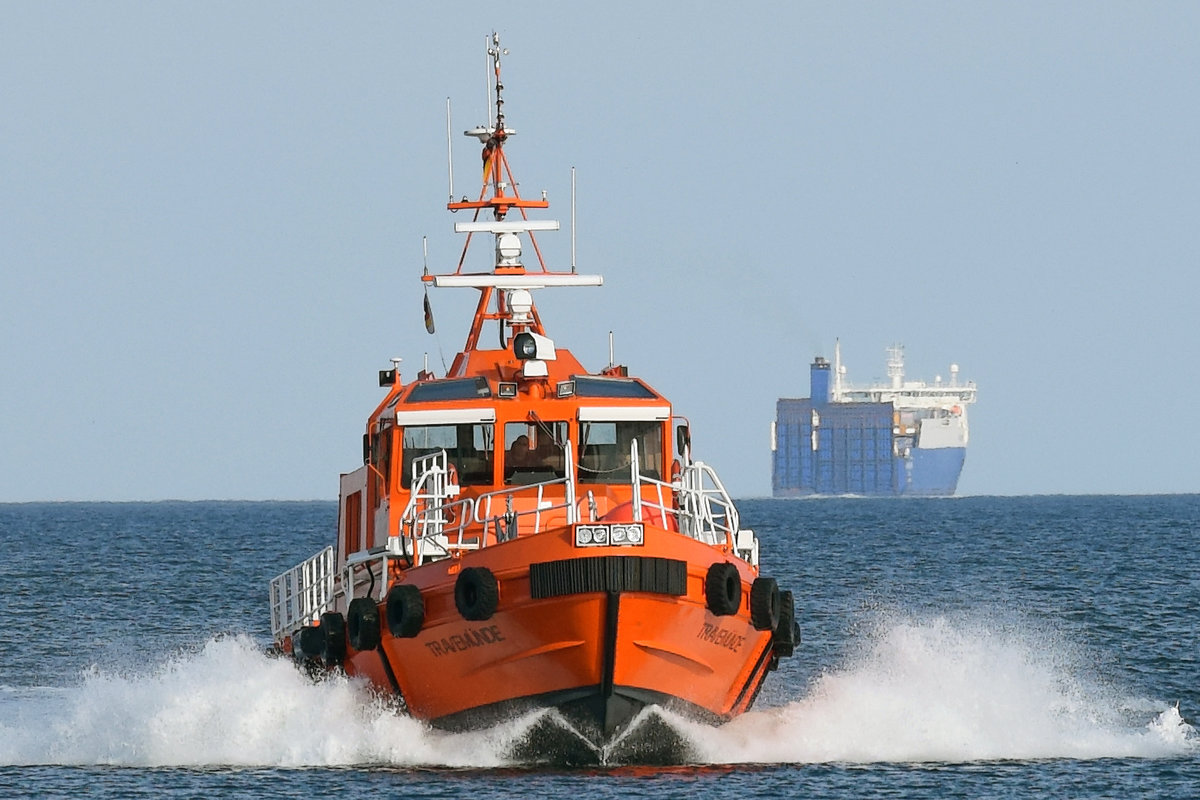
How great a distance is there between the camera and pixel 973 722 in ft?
70.7

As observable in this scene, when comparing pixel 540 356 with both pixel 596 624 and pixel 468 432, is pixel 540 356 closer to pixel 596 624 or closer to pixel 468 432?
pixel 468 432

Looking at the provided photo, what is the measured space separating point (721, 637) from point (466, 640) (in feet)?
7.61

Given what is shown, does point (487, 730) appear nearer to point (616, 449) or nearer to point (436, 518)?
point (436, 518)

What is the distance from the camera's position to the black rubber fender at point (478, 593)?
1748cm

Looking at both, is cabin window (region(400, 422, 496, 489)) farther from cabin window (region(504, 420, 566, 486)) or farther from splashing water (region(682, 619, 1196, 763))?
splashing water (region(682, 619, 1196, 763))

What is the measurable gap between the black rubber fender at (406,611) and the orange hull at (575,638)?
0.08m

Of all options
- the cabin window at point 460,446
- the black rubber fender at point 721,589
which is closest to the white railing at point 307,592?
the cabin window at point 460,446

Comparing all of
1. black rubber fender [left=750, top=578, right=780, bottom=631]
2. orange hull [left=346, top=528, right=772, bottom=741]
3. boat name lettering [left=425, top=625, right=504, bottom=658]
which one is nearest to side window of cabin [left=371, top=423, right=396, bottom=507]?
orange hull [left=346, top=528, right=772, bottom=741]

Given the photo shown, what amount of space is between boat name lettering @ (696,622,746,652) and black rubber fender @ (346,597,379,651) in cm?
301

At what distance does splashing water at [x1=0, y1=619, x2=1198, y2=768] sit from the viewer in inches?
765

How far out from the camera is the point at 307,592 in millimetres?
23766

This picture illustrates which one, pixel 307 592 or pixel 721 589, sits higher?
pixel 721 589

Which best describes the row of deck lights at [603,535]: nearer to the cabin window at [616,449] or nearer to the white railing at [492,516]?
the white railing at [492,516]

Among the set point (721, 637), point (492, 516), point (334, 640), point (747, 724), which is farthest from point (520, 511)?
point (747, 724)
